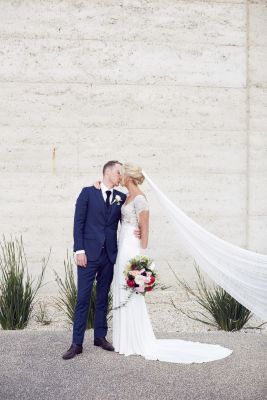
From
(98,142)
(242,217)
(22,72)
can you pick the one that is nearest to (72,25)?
(22,72)

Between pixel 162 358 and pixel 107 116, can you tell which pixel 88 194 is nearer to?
pixel 162 358

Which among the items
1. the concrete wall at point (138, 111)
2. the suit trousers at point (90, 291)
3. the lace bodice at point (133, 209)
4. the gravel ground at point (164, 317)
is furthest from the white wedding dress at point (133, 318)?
the concrete wall at point (138, 111)

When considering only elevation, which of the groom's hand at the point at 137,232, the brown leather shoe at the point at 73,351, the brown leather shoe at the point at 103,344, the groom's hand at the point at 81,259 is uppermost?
the groom's hand at the point at 137,232

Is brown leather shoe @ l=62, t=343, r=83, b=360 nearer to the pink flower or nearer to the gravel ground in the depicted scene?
the pink flower

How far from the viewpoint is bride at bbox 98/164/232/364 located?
5582 millimetres

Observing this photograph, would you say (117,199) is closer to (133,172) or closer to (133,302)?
(133,172)

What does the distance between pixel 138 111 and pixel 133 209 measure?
11.6 ft

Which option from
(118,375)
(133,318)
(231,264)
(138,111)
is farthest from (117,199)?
(138,111)

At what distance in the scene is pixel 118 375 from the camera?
4.86 meters

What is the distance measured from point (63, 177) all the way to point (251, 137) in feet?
9.75

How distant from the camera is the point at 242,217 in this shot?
9117 millimetres

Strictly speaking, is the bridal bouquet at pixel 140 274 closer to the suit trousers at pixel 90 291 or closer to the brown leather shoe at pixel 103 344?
the suit trousers at pixel 90 291

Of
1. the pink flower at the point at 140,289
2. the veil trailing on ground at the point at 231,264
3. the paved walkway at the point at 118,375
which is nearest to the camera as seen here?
the paved walkway at the point at 118,375

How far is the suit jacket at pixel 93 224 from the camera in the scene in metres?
5.51
